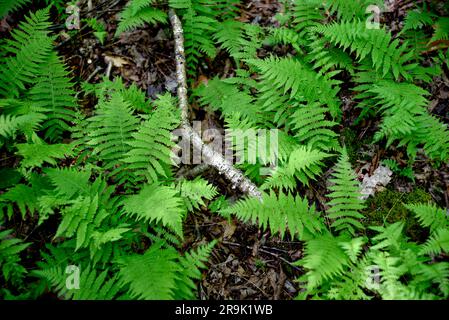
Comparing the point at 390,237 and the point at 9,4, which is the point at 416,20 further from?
the point at 9,4

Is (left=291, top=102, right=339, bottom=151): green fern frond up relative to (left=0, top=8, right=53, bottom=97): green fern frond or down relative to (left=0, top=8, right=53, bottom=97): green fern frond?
down

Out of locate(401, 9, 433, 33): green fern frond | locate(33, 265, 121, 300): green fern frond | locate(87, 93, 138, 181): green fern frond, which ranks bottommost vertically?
Answer: locate(33, 265, 121, 300): green fern frond

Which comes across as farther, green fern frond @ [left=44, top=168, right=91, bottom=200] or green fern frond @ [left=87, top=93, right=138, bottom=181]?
green fern frond @ [left=87, top=93, right=138, bottom=181]

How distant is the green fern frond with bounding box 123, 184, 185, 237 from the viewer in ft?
12.1

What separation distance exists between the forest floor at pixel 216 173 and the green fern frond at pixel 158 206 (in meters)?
0.68

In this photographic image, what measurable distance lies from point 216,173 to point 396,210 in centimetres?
243

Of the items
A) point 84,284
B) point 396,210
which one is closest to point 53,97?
point 84,284

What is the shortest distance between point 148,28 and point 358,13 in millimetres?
3632

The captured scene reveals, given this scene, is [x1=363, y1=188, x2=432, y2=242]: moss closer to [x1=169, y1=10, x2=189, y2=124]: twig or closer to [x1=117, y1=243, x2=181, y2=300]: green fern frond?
[x1=117, y1=243, x2=181, y2=300]: green fern frond

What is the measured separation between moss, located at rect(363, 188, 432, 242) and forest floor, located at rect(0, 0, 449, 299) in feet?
0.04

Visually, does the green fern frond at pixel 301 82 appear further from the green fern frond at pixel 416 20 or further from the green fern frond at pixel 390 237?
the green fern frond at pixel 390 237

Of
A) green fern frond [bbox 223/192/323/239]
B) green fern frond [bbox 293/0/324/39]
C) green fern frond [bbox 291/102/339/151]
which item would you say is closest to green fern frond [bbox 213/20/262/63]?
green fern frond [bbox 293/0/324/39]

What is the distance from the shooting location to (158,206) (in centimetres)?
381
